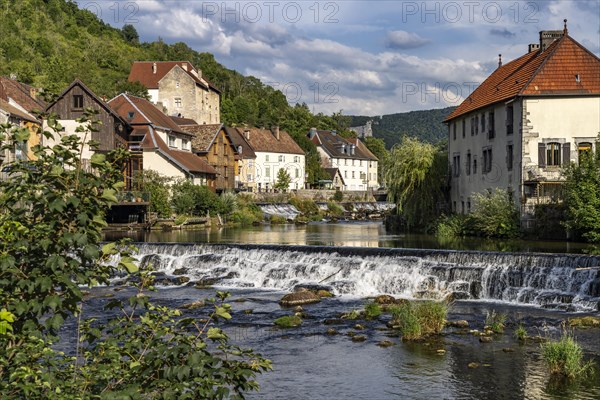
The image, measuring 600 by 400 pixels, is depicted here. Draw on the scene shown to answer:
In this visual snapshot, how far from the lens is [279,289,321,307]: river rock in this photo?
77.7ft

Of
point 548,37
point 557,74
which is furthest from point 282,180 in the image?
point 557,74

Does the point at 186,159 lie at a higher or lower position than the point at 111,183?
higher

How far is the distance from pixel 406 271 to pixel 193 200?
33.0m

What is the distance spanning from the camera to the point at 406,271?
89.0ft

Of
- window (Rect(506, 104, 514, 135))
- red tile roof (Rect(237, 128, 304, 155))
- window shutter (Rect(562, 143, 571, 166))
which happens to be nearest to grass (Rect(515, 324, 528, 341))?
window shutter (Rect(562, 143, 571, 166))

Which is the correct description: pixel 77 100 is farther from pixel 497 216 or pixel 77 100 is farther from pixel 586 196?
pixel 586 196

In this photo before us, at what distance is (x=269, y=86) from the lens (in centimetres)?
15362

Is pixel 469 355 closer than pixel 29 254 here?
No

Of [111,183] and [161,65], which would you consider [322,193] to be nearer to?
[161,65]

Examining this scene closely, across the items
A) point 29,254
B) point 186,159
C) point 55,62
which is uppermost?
point 55,62

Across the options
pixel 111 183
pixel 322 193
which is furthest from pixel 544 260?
pixel 322 193

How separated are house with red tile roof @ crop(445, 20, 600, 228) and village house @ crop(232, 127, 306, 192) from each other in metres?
54.4

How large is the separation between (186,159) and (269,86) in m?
92.5

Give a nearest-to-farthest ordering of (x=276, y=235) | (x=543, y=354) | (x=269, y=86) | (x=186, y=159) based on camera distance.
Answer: (x=543, y=354)
(x=276, y=235)
(x=186, y=159)
(x=269, y=86)
